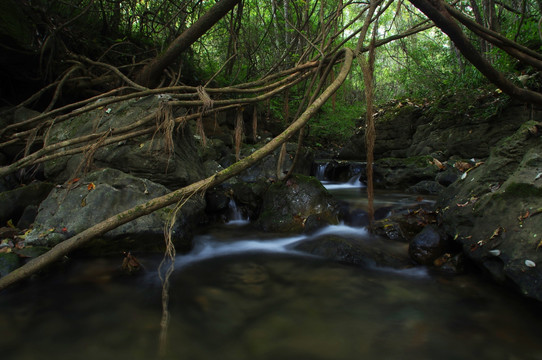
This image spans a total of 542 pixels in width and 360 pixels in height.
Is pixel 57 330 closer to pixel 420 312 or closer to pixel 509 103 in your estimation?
pixel 420 312

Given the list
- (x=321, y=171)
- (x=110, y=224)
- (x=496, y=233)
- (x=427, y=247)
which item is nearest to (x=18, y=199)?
(x=110, y=224)

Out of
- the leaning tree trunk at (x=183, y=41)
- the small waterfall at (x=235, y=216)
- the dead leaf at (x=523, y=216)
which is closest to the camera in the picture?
the dead leaf at (x=523, y=216)

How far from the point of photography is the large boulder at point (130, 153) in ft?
14.8

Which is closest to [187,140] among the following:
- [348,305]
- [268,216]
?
[268,216]

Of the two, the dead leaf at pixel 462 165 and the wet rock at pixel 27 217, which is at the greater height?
the dead leaf at pixel 462 165

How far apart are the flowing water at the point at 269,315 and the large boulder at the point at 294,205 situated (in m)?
1.29

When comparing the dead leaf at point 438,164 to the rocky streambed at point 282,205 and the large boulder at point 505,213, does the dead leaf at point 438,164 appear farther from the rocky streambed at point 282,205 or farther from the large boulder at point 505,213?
the large boulder at point 505,213

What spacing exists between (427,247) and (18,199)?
5.10 m

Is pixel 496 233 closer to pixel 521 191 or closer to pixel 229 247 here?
pixel 521 191

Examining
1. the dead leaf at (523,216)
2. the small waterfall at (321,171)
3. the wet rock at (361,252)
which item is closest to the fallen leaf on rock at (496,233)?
the dead leaf at (523,216)

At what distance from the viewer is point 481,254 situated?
113 inches

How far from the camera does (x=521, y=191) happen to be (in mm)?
2885

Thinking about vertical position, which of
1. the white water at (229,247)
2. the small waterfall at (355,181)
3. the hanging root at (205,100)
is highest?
the hanging root at (205,100)

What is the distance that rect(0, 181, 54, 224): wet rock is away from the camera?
3.78 meters
